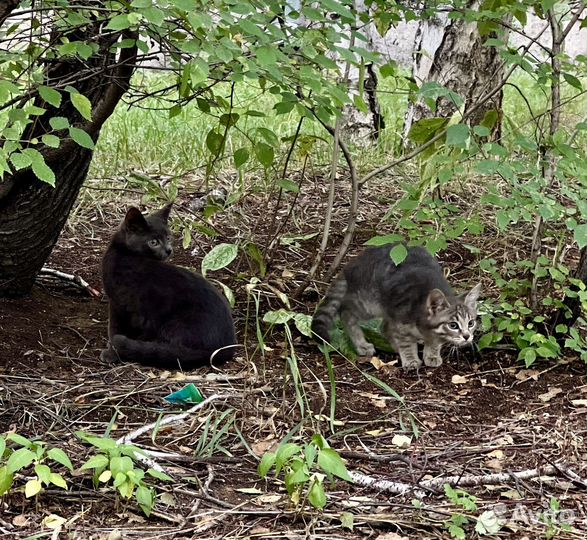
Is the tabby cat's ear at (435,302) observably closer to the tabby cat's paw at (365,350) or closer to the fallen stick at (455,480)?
the tabby cat's paw at (365,350)

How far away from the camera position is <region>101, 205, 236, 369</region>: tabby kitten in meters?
4.98

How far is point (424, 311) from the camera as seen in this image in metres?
5.29

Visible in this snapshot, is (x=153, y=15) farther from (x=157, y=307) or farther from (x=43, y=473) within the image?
(x=157, y=307)

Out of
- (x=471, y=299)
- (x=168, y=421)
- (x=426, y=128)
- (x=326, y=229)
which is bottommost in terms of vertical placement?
(x=168, y=421)

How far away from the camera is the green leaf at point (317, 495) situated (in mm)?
3221

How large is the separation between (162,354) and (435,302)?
150 cm

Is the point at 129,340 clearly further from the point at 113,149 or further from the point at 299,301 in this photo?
the point at 113,149

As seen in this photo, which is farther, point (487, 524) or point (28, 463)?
point (487, 524)

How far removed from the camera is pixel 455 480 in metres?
3.69

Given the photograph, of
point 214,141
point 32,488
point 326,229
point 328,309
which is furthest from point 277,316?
point 32,488

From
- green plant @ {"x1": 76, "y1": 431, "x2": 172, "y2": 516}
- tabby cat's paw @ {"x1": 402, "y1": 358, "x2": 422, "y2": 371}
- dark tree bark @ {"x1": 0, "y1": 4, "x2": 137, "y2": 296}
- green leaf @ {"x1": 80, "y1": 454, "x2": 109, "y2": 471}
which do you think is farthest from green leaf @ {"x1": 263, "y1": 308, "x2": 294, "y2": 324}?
green leaf @ {"x1": 80, "y1": 454, "x2": 109, "y2": 471}

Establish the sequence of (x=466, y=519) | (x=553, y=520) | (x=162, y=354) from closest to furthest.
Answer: (x=466, y=519)
(x=553, y=520)
(x=162, y=354)

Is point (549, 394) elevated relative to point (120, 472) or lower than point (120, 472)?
elevated

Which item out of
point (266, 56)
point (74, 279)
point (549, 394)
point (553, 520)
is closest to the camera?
point (553, 520)
